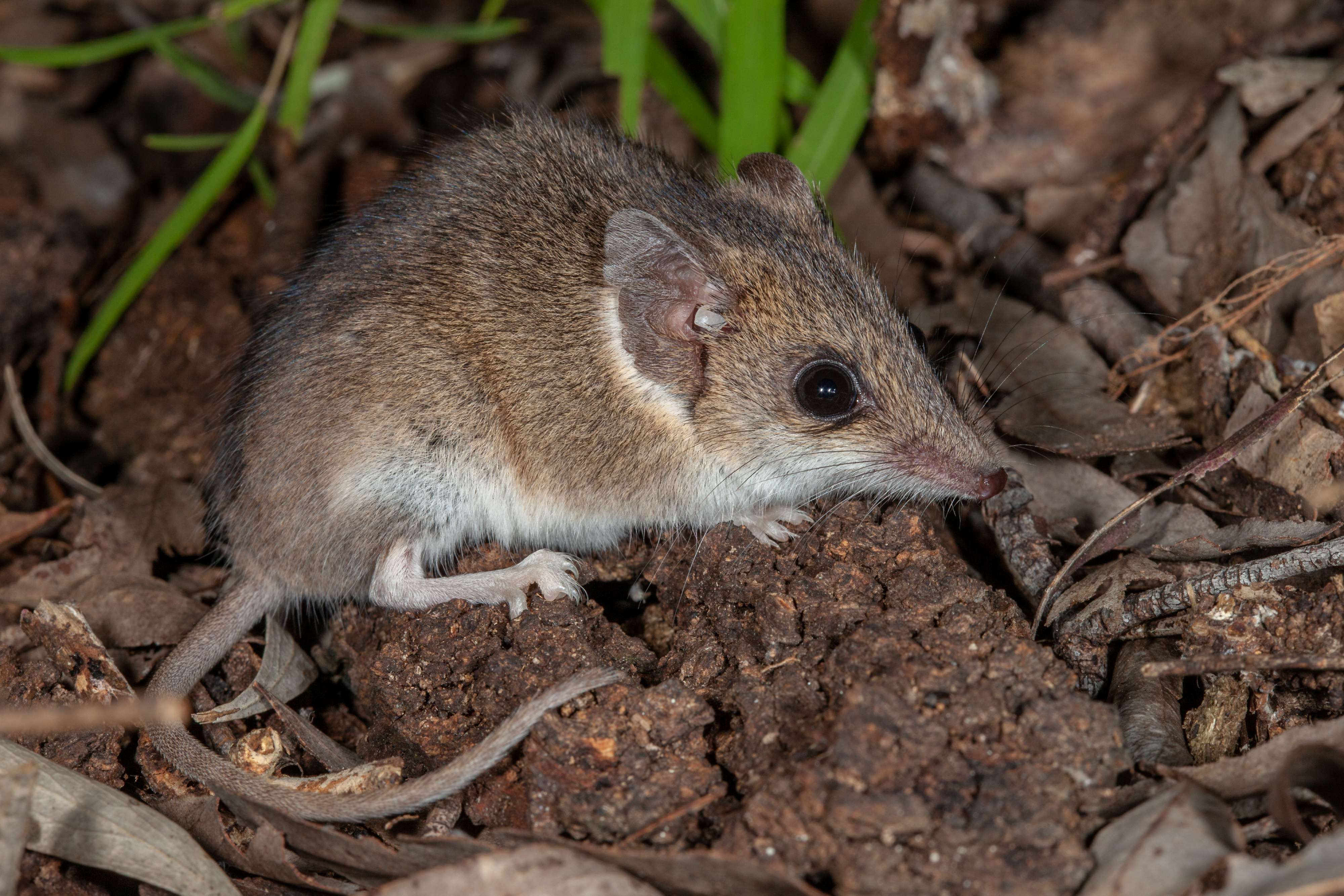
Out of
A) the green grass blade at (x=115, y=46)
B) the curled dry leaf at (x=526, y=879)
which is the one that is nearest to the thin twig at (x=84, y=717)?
the curled dry leaf at (x=526, y=879)

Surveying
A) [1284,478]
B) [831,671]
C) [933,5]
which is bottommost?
[831,671]

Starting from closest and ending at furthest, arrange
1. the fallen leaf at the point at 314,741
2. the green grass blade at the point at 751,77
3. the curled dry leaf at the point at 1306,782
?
the curled dry leaf at the point at 1306,782, the fallen leaf at the point at 314,741, the green grass blade at the point at 751,77

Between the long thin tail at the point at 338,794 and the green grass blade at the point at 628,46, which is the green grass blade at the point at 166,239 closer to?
the green grass blade at the point at 628,46

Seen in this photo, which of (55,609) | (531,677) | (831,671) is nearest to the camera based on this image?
(831,671)

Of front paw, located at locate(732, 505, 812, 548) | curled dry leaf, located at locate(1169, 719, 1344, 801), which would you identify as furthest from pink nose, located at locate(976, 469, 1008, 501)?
curled dry leaf, located at locate(1169, 719, 1344, 801)

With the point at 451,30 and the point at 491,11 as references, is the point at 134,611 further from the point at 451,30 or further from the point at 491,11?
the point at 491,11

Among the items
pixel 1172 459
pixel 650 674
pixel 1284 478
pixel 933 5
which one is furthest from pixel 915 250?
pixel 650 674

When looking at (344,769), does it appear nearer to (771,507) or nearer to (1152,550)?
(771,507)
